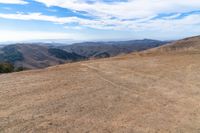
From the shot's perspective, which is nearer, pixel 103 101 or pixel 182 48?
pixel 103 101

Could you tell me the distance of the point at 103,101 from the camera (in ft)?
45.8

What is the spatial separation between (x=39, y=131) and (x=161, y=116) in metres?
4.61

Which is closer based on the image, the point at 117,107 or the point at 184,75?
the point at 117,107

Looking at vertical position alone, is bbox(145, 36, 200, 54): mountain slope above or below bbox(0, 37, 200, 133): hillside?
above

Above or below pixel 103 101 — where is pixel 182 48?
above

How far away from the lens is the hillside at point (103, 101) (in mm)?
10695

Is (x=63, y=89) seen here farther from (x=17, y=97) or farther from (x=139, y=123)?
(x=139, y=123)

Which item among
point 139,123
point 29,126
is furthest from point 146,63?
point 29,126

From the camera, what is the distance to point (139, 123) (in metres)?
11.1

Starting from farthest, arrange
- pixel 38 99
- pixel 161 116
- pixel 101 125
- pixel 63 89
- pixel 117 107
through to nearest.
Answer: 1. pixel 63 89
2. pixel 38 99
3. pixel 117 107
4. pixel 161 116
5. pixel 101 125

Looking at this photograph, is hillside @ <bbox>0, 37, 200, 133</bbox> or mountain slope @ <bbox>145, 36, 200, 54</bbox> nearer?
hillside @ <bbox>0, 37, 200, 133</bbox>

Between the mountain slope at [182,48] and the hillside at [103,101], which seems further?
the mountain slope at [182,48]

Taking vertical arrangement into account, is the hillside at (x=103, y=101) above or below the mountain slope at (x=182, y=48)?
below

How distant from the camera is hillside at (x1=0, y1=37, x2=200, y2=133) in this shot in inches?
421
